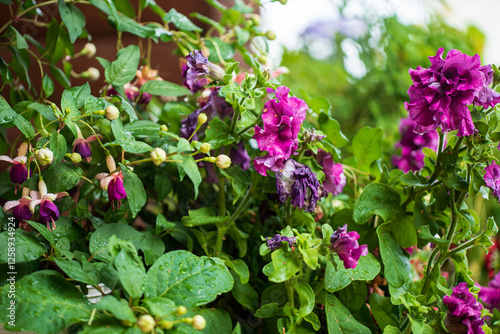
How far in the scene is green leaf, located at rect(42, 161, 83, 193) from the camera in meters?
0.49

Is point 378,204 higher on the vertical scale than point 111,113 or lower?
lower

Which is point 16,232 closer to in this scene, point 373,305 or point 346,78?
point 373,305

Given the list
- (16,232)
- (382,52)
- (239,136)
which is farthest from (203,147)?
(382,52)

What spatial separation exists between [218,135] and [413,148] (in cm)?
47

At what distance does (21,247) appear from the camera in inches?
16.6

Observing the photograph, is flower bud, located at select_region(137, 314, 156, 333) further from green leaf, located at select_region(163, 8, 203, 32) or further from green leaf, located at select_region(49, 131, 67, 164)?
green leaf, located at select_region(163, 8, 203, 32)

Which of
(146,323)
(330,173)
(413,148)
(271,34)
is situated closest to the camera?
(146,323)

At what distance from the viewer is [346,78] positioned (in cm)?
161

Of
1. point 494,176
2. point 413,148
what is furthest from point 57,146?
point 413,148

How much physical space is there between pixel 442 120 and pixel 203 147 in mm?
272

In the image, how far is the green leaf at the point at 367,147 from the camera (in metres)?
0.64

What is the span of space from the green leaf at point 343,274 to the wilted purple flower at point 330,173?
109 millimetres

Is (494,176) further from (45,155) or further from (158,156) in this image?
(45,155)

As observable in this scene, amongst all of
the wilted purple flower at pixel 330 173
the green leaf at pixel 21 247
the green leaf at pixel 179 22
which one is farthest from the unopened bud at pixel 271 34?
the green leaf at pixel 21 247
